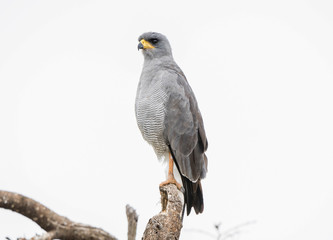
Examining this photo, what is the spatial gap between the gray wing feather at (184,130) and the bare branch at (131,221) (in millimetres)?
3018

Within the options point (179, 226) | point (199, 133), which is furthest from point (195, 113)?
point (179, 226)

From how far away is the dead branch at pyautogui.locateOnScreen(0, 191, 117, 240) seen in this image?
3.04 m

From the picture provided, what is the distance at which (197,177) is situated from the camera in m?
6.38

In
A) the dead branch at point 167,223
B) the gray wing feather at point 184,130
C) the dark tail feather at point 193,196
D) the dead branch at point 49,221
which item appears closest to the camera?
the dead branch at point 49,221

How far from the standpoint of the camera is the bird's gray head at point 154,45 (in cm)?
776

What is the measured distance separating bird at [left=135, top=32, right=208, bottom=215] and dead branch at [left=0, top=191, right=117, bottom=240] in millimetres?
3218

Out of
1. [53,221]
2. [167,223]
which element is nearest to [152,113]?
[167,223]

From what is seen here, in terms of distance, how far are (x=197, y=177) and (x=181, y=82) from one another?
5.11ft

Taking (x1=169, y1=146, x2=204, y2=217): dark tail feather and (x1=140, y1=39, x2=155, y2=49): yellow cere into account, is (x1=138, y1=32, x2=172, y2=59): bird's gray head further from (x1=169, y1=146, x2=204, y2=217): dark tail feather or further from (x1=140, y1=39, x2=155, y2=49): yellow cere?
(x1=169, y1=146, x2=204, y2=217): dark tail feather

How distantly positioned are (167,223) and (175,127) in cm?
242

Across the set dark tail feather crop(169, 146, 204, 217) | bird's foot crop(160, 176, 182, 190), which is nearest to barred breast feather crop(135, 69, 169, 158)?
bird's foot crop(160, 176, 182, 190)

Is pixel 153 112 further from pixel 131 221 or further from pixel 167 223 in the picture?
pixel 131 221

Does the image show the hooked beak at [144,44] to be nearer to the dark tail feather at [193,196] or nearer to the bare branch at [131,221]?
the dark tail feather at [193,196]

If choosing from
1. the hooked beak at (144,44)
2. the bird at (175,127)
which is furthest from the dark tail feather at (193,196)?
the hooked beak at (144,44)
